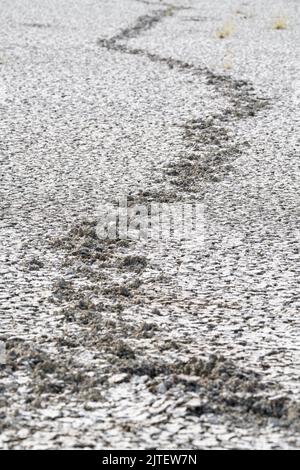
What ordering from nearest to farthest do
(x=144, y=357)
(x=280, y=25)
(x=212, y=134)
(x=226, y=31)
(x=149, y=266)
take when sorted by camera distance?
(x=144, y=357), (x=149, y=266), (x=212, y=134), (x=226, y=31), (x=280, y=25)

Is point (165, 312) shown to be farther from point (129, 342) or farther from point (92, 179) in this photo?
point (92, 179)

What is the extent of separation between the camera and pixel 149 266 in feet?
15.4

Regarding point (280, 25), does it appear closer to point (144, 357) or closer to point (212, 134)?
point (212, 134)

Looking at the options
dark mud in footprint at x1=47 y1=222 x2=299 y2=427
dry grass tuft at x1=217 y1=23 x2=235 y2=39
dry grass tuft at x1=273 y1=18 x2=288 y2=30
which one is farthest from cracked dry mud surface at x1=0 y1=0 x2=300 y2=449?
dry grass tuft at x1=273 y1=18 x2=288 y2=30

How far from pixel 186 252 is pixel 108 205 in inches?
40.1

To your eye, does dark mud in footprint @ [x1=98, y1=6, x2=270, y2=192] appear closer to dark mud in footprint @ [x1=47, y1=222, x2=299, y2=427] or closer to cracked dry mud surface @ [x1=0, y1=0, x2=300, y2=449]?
cracked dry mud surface @ [x1=0, y1=0, x2=300, y2=449]

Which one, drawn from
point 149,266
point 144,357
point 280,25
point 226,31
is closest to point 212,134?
point 149,266

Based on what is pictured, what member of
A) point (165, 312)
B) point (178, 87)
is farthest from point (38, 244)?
point (178, 87)

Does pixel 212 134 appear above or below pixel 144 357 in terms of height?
below

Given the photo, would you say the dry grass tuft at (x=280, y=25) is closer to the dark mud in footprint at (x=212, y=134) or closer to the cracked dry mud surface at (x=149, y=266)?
the dark mud in footprint at (x=212, y=134)

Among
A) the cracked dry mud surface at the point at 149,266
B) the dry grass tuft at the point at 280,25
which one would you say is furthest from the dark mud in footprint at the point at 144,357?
the dry grass tuft at the point at 280,25

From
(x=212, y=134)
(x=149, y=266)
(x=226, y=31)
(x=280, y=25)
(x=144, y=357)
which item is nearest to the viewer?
(x=144, y=357)

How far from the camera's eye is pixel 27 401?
3.26 m

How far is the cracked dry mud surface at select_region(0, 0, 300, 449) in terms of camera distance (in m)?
3.21
